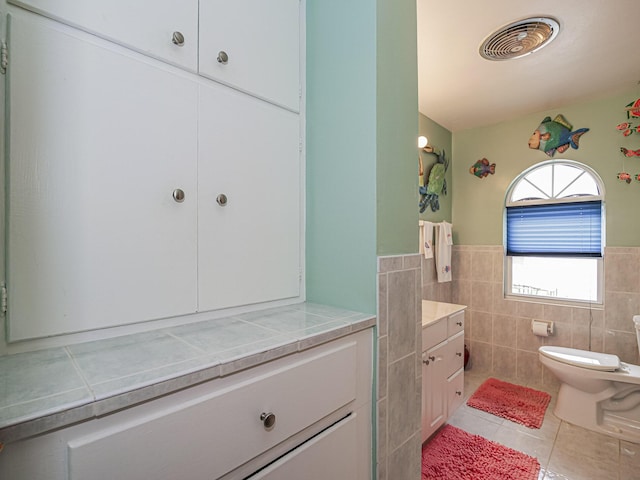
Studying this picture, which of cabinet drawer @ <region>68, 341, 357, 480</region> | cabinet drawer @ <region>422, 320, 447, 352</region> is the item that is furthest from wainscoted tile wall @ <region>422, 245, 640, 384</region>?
cabinet drawer @ <region>68, 341, 357, 480</region>

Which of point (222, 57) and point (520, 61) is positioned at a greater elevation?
point (520, 61)

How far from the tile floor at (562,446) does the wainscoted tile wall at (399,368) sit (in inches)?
43.3

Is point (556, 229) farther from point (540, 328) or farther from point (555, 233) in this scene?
point (540, 328)

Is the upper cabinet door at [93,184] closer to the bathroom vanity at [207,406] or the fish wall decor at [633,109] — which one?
the bathroom vanity at [207,406]

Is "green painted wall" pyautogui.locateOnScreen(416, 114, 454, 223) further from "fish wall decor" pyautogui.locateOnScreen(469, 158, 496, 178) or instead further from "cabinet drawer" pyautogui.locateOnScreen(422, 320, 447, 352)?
"cabinet drawer" pyautogui.locateOnScreen(422, 320, 447, 352)

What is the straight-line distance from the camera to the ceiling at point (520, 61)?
1.53m

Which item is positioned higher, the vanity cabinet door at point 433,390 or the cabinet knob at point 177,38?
the cabinet knob at point 177,38

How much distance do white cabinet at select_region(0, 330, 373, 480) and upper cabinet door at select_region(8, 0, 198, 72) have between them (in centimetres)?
90

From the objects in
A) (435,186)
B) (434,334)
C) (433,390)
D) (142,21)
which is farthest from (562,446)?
(142,21)

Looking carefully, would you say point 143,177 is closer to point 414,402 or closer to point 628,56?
point 414,402

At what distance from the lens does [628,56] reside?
191 cm

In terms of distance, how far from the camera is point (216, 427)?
0.64m

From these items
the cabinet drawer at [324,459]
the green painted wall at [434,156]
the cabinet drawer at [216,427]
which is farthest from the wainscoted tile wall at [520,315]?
the cabinet drawer at [216,427]

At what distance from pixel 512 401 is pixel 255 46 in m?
3.03
